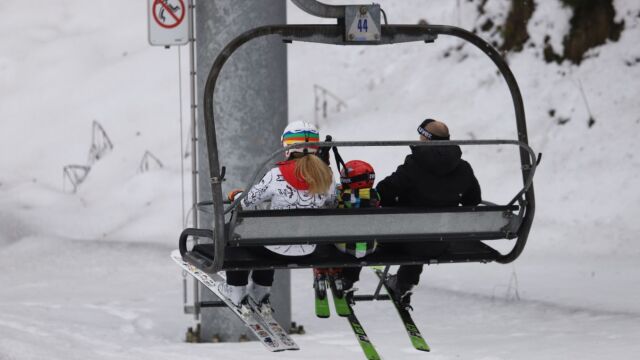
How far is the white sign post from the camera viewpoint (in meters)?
10.6

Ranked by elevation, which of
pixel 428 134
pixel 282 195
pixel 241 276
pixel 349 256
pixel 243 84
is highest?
pixel 243 84

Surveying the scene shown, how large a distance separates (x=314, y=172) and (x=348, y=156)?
11.9 metres

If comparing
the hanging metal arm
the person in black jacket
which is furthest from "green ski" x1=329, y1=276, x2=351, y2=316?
the hanging metal arm

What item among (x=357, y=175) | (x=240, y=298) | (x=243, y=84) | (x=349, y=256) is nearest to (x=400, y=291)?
(x=240, y=298)

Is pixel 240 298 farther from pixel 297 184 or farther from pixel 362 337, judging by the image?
pixel 297 184

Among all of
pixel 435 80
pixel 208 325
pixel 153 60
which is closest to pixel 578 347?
pixel 208 325

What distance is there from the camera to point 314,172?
6.21 m

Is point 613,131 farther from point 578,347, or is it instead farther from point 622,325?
point 578,347

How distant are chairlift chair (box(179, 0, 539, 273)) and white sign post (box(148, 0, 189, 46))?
4.55 metres

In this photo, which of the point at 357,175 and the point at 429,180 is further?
the point at 429,180

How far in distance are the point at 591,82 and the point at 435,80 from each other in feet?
10.5

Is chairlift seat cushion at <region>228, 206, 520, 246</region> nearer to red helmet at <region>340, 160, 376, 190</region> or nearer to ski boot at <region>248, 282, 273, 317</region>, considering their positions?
red helmet at <region>340, 160, 376, 190</region>

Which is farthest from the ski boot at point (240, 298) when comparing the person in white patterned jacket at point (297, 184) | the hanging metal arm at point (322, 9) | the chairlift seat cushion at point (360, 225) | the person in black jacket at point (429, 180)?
the hanging metal arm at point (322, 9)

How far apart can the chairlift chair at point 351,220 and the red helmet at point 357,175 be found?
1.30 ft
